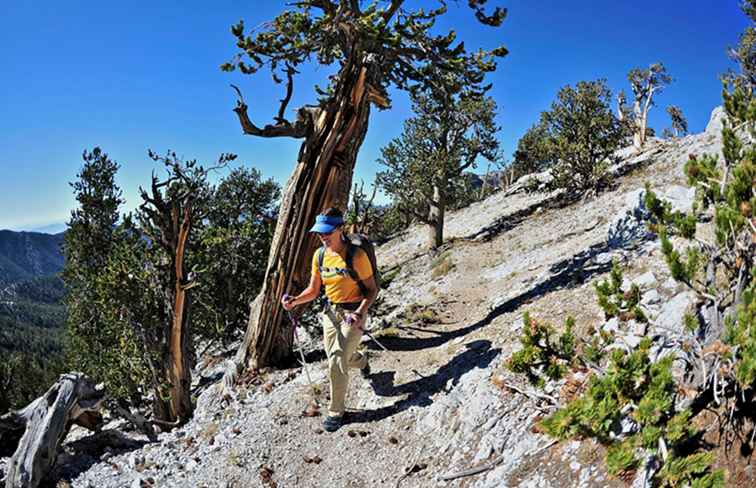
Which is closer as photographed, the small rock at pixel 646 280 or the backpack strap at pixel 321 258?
the backpack strap at pixel 321 258

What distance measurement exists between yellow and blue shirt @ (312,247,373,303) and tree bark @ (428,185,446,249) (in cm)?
1378

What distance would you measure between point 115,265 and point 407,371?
5.82 meters

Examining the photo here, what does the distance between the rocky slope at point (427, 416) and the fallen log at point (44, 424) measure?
0.35 metres

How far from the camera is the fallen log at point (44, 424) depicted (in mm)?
5816

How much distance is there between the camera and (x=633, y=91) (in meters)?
30.4

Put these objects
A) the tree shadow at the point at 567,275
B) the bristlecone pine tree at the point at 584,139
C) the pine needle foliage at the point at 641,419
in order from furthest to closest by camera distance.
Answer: the bristlecone pine tree at the point at 584,139
the tree shadow at the point at 567,275
the pine needle foliage at the point at 641,419

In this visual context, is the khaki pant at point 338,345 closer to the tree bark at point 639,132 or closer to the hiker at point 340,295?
the hiker at point 340,295

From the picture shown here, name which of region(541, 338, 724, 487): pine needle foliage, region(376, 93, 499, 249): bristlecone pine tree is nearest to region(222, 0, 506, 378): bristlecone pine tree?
region(541, 338, 724, 487): pine needle foliage

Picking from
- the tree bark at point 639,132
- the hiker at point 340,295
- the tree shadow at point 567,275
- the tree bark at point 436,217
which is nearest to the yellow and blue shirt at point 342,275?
the hiker at point 340,295

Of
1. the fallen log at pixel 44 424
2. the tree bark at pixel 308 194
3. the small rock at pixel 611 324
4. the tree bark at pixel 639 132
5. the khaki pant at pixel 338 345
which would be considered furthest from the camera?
the tree bark at pixel 639 132

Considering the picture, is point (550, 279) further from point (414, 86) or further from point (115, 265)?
point (115, 265)

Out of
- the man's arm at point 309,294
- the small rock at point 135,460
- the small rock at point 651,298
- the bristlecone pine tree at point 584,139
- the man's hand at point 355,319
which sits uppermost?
the bristlecone pine tree at point 584,139

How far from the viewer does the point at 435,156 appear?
61.5 feet

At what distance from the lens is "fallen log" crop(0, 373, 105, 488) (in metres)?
5.82
